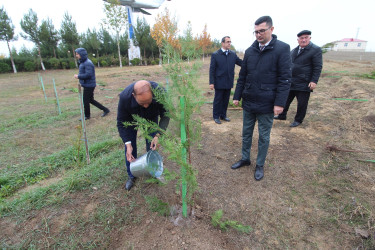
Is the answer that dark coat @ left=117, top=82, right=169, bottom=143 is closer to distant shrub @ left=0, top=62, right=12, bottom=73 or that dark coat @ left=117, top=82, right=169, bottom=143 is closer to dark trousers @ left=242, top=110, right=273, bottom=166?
dark trousers @ left=242, top=110, right=273, bottom=166

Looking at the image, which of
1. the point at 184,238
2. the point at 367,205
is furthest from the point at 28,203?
the point at 367,205

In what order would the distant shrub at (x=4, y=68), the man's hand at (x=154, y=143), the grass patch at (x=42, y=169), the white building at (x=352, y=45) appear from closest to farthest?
the man's hand at (x=154, y=143) → the grass patch at (x=42, y=169) → the distant shrub at (x=4, y=68) → the white building at (x=352, y=45)

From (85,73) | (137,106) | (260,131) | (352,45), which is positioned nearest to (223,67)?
(260,131)

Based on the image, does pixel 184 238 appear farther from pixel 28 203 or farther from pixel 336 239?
pixel 28 203

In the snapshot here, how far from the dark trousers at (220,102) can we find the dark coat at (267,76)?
5.87 ft

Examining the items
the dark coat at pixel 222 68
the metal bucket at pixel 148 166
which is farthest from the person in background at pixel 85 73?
the metal bucket at pixel 148 166

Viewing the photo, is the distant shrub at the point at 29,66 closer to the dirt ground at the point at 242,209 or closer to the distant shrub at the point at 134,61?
the distant shrub at the point at 134,61

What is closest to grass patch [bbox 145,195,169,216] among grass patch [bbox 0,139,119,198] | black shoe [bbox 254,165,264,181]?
grass patch [bbox 0,139,119,198]

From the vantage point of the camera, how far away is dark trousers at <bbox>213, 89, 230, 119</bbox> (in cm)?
433

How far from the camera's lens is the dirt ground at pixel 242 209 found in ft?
6.07

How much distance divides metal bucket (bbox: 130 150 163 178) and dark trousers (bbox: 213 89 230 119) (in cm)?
258

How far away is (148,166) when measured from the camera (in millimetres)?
2080

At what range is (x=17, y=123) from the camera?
5277mm

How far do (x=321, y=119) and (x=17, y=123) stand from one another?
7.98 meters
